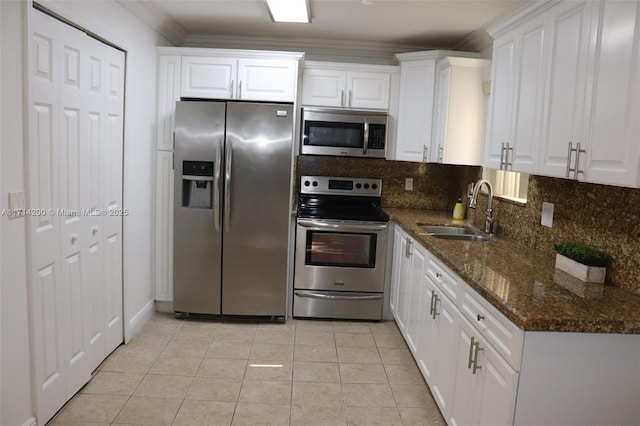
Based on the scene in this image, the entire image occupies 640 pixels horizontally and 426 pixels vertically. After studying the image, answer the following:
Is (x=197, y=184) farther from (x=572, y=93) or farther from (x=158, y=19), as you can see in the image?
(x=572, y=93)

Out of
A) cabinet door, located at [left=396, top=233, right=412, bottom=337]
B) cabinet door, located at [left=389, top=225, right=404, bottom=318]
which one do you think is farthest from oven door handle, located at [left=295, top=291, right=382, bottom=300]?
cabinet door, located at [left=396, top=233, right=412, bottom=337]

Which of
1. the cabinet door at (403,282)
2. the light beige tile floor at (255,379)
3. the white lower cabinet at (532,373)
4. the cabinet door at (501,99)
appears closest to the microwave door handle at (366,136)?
the cabinet door at (403,282)

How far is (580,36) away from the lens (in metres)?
2.02

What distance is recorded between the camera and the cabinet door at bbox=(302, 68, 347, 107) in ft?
13.7

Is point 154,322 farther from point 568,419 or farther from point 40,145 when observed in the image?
point 568,419

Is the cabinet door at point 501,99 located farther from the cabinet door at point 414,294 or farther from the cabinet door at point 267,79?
the cabinet door at point 267,79

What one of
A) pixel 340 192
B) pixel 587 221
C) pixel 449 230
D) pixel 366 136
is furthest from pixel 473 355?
pixel 340 192

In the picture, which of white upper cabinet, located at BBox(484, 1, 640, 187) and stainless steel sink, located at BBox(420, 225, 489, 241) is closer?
white upper cabinet, located at BBox(484, 1, 640, 187)

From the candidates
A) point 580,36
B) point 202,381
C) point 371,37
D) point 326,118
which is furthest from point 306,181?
point 580,36

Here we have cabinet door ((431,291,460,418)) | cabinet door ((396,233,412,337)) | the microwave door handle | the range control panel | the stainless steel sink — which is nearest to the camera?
cabinet door ((431,291,460,418))

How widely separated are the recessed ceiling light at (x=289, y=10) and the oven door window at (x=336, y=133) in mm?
867

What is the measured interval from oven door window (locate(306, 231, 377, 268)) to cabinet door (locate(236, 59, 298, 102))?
117 cm

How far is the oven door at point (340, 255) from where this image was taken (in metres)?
4.02

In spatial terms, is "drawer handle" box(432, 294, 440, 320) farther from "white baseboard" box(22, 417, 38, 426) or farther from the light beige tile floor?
"white baseboard" box(22, 417, 38, 426)
